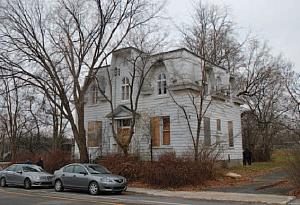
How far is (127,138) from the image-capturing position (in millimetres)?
30500

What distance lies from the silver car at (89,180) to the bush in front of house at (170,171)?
8.63ft

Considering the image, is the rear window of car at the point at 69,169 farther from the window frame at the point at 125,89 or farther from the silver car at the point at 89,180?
the window frame at the point at 125,89

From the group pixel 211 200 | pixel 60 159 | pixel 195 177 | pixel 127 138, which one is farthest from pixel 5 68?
pixel 211 200

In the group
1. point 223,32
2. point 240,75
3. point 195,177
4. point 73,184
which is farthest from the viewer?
point 240,75

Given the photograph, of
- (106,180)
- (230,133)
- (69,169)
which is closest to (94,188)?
(106,180)

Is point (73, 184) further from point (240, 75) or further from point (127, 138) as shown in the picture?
point (240, 75)

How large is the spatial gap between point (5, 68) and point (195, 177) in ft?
54.3

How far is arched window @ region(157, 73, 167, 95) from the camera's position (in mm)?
31578

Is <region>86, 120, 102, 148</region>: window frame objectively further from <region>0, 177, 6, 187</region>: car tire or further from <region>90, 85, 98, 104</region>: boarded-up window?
<region>0, 177, 6, 187</region>: car tire

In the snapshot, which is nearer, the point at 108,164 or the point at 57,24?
the point at 108,164

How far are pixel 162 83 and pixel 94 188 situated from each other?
1380cm

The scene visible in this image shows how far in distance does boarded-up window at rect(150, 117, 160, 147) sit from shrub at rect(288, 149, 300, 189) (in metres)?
14.3

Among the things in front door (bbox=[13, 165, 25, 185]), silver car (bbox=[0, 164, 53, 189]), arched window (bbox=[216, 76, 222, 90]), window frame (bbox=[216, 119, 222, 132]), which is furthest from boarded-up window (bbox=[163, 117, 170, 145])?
front door (bbox=[13, 165, 25, 185])

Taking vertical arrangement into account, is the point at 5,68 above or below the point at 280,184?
above
